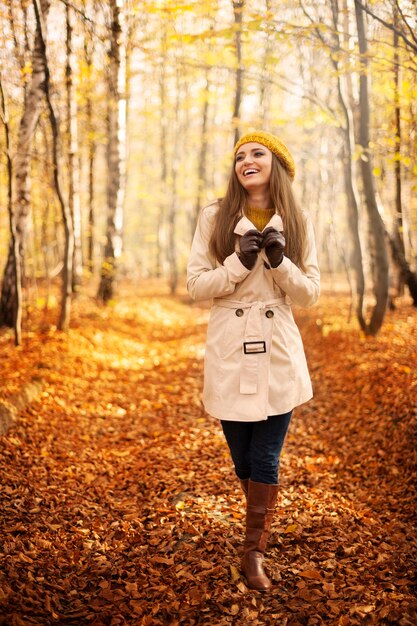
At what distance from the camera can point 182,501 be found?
3729 mm

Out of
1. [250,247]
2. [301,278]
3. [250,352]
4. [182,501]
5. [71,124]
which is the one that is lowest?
[182,501]

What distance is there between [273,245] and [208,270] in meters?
0.51

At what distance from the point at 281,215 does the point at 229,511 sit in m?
2.21

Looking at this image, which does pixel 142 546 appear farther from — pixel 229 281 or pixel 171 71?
pixel 171 71

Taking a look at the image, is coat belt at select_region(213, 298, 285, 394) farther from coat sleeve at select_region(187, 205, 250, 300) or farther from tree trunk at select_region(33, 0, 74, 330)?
tree trunk at select_region(33, 0, 74, 330)

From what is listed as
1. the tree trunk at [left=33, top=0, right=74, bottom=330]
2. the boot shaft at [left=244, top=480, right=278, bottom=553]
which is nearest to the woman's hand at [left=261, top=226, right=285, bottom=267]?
the boot shaft at [left=244, top=480, right=278, bottom=553]

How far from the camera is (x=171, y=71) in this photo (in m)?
17.5

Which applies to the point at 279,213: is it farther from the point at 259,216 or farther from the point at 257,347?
the point at 257,347

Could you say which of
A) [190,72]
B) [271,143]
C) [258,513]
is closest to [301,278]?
[271,143]

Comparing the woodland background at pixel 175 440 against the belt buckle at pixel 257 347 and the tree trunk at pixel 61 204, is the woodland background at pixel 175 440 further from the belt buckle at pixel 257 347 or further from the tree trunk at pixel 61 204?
the belt buckle at pixel 257 347

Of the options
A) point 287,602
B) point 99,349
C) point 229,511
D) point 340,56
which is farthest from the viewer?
point 99,349

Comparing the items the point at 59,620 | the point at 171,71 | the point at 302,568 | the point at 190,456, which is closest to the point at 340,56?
the point at 190,456

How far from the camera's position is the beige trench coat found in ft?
9.07

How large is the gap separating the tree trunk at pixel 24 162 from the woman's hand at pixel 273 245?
195 inches
